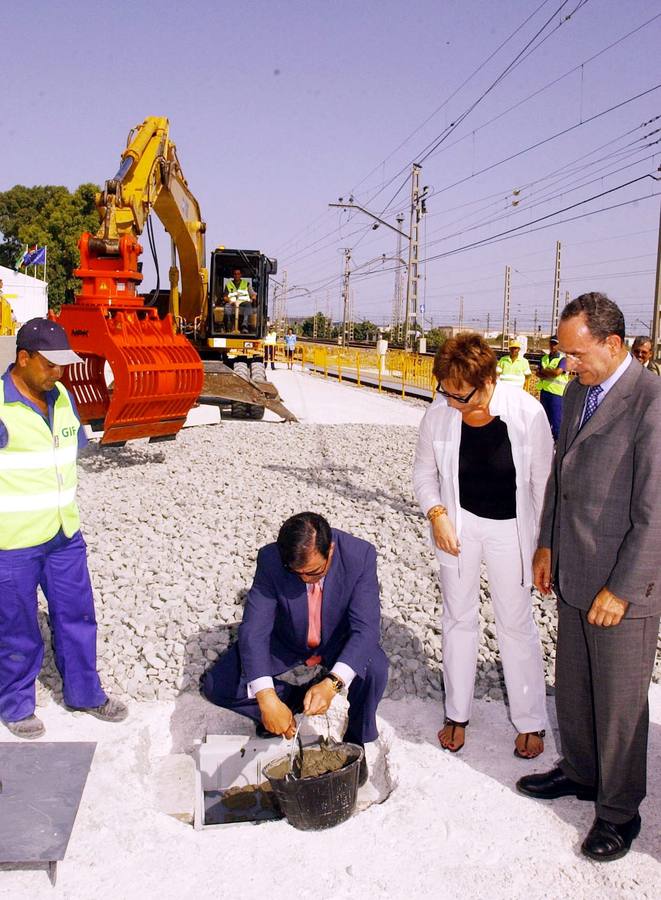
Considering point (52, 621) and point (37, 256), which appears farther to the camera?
point (37, 256)

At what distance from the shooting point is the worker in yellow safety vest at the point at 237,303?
586 inches

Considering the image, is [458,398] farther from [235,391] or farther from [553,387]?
[235,391]

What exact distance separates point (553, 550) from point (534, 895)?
4.08 feet

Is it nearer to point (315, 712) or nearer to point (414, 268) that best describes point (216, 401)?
point (315, 712)

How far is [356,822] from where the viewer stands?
10.0 feet

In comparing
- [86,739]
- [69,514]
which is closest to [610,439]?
[69,514]

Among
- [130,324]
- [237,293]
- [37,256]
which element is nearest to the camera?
[130,324]

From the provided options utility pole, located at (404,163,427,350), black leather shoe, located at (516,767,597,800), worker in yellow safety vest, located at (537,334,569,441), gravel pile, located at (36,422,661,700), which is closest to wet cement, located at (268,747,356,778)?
black leather shoe, located at (516,767,597,800)

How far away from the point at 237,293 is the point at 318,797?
1288 centimetres

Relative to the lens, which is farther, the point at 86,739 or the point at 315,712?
the point at 86,739

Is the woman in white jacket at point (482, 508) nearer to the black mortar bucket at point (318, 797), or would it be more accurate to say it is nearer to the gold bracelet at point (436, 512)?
the gold bracelet at point (436, 512)

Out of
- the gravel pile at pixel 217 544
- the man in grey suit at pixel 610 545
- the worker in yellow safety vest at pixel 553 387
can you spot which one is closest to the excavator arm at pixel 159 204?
the gravel pile at pixel 217 544

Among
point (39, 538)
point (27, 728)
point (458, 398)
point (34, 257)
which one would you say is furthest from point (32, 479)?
point (34, 257)

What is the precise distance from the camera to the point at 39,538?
347 centimetres
